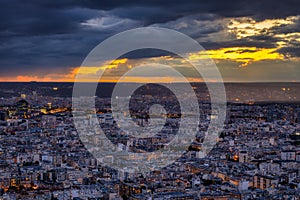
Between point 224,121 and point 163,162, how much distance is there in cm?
1197

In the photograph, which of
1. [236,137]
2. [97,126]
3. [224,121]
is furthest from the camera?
[224,121]

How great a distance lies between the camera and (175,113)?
27.3 metres

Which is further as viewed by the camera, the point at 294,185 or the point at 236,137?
the point at 236,137

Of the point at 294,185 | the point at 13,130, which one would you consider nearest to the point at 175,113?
the point at 13,130

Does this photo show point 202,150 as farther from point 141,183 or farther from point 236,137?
point 141,183

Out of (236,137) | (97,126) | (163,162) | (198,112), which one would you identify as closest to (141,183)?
(163,162)

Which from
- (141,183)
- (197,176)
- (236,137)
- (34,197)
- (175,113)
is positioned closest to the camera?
(34,197)

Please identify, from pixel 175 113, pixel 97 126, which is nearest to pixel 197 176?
pixel 97 126

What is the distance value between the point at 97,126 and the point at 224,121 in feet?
21.0

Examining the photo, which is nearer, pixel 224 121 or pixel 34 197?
pixel 34 197

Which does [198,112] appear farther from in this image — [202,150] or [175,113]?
[202,150]

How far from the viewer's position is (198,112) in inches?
1013

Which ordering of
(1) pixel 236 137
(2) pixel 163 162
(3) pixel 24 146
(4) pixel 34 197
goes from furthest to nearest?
(1) pixel 236 137, (3) pixel 24 146, (2) pixel 163 162, (4) pixel 34 197

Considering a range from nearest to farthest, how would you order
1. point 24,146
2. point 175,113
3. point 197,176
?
point 197,176 < point 24,146 < point 175,113
